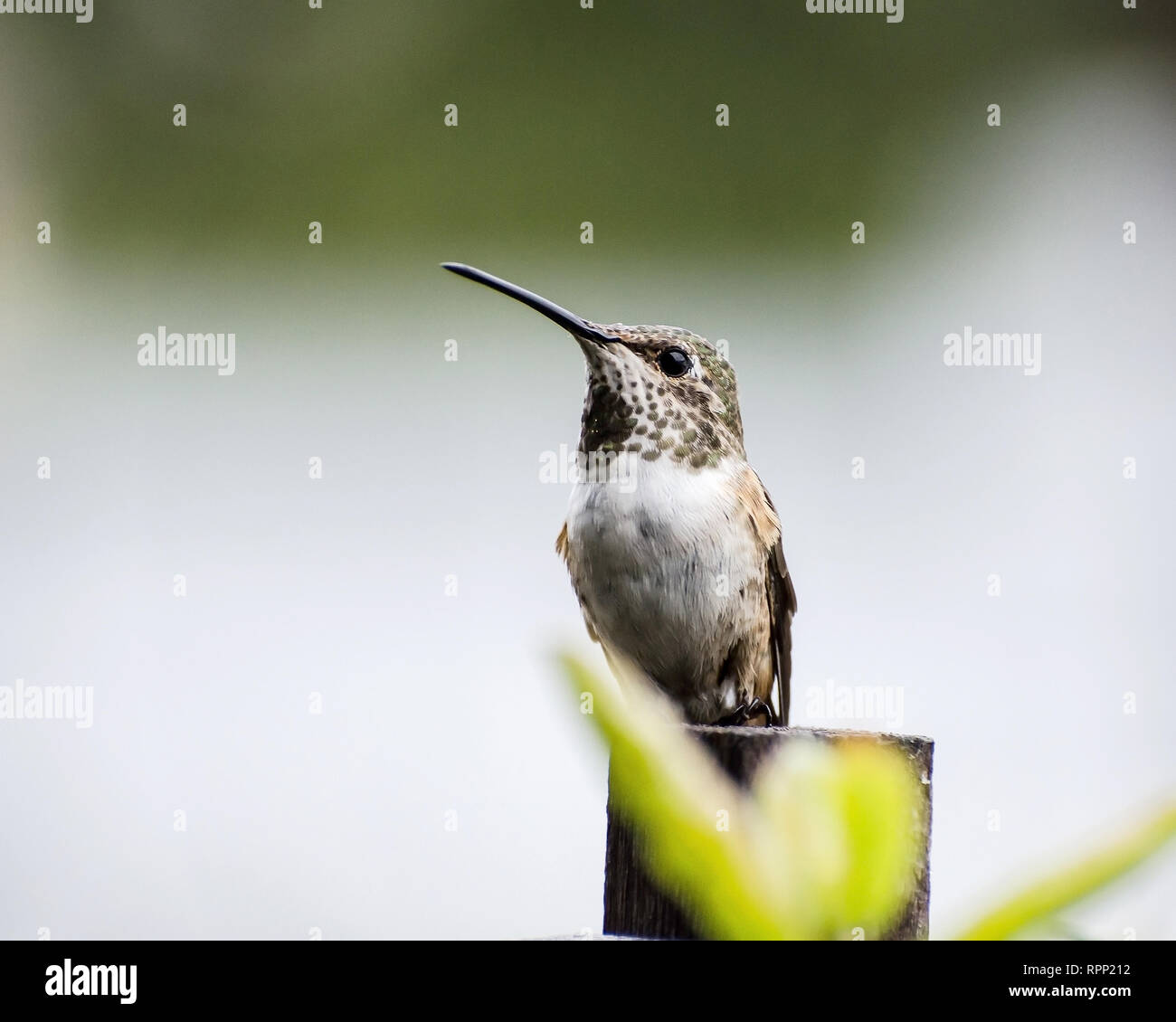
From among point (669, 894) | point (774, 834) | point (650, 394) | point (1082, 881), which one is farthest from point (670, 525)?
point (1082, 881)

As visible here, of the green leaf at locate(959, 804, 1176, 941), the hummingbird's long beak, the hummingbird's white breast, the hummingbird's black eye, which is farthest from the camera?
the hummingbird's black eye

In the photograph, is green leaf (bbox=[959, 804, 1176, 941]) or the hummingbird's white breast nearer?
green leaf (bbox=[959, 804, 1176, 941])

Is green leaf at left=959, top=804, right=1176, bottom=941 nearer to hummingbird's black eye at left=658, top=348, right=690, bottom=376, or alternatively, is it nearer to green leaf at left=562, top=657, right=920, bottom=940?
green leaf at left=562, top=657, right=920, bottom=940

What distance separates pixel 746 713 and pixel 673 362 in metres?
0.65

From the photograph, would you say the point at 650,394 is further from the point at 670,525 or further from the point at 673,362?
the point at 670,525

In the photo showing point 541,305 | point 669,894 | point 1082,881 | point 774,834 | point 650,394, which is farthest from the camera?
point 650,394

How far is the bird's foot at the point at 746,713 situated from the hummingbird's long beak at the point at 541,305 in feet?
2.31

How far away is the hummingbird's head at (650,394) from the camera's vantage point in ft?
5.99

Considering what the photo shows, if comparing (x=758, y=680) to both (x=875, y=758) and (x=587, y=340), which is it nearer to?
(x=587, y=340)

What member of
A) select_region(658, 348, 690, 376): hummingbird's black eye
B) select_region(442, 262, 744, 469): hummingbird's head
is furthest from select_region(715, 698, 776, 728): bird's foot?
select_region(658, 348, 690, 376): hummingbird's black eye

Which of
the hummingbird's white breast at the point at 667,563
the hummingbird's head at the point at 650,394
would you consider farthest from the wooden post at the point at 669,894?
the hummingbird's head at the point at 650,394

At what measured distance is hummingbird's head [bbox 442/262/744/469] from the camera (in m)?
1.83

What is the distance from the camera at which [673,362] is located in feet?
6.19
